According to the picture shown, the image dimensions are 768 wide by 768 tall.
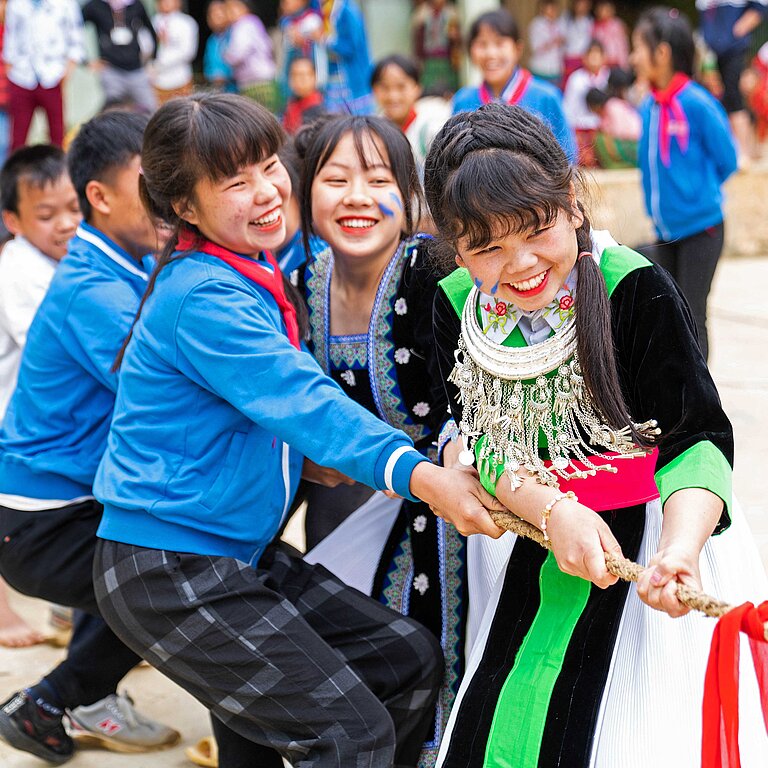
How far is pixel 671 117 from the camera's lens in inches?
200

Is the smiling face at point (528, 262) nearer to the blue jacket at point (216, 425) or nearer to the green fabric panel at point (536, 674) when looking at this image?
the blue jacket at point (216, 425)

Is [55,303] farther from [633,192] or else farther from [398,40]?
[398,40]

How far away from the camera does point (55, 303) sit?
102 inches

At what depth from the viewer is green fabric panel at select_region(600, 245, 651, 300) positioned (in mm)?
1814

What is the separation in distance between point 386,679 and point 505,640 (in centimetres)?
30

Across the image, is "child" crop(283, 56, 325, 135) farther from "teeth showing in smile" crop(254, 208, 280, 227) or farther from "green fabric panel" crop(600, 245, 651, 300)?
"green fabric panel" crop(600, 245, 651, 300)

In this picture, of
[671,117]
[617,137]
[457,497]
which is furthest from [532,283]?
[617,137]

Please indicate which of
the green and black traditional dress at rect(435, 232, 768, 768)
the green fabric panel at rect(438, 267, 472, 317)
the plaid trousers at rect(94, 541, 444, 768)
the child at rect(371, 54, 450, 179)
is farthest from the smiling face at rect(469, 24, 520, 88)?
the plaid trousers at rect(94, 541, 444, 768)

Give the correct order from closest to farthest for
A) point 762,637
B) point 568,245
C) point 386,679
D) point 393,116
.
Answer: point 762,637 < point 568,245 < point 386,679 < point 393,116

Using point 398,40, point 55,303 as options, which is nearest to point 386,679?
point 55,303

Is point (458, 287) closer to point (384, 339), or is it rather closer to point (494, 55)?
point (384, 339)

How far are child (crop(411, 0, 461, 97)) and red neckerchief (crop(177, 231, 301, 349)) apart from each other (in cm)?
913

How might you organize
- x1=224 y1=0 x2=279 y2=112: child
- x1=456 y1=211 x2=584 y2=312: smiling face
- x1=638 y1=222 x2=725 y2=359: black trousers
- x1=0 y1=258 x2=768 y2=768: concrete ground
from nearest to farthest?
x1=456 y1=211 x2=584 y2=312: smiling face, x1=0 y1=258 x2=768 y2=768: concrete ground, x1=638 y1=222 x2=725 y2=359: black trousers, x1=224 y1=0 x2=279 y2=112: child

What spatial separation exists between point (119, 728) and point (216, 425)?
1147 mm
